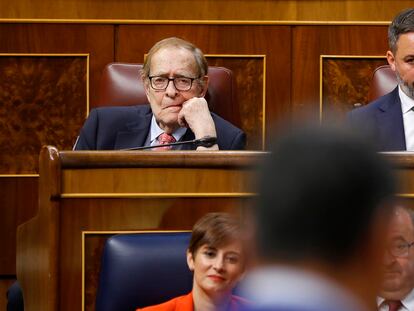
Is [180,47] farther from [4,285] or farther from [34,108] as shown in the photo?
[4,285]

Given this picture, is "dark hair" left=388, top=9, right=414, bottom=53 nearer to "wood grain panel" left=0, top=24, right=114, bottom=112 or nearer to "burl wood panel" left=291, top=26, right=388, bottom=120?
"burl wood panel" left=291, top=26, right=388, bottom=120

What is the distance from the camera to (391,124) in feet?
6.80

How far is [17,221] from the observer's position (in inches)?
89.9

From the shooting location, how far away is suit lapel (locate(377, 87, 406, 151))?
205 centimetres

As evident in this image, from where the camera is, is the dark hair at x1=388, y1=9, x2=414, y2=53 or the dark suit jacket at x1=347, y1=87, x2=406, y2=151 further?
the dark hair at x1=388, y1=9, x2=414, y2=53

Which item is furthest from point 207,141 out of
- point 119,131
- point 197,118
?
point 119,131

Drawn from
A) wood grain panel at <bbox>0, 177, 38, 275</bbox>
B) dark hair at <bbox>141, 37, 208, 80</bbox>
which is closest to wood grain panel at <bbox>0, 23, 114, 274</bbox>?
wood grain panel at <bbox>0, 177, 38, 275</bbox>

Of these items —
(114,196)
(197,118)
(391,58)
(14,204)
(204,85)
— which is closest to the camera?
(114,196)

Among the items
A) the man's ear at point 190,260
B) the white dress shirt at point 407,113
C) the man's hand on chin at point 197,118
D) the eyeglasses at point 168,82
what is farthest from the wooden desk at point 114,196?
the white dress shirt at point 407,113

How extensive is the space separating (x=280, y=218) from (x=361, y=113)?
1577 mm

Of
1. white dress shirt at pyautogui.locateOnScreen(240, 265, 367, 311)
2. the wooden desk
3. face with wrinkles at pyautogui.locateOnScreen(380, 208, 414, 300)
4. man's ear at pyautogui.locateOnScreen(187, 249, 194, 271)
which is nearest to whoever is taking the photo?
white dress shirt at pyautogui.locateOnScreen(240, 265, 367, 311)

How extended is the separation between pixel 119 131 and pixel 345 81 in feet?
2.08

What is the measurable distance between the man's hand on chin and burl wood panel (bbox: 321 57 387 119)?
0.46 metres

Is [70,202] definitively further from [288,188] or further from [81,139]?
[288,188]
